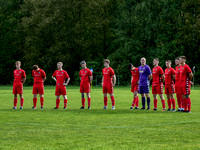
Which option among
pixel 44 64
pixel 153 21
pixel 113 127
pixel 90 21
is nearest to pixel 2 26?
pixel 44 64

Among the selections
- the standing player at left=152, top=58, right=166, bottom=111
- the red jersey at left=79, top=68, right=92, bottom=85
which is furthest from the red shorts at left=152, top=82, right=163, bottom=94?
the red jersey at left=79, top=68, right=92, bottom=85

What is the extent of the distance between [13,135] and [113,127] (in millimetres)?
2796

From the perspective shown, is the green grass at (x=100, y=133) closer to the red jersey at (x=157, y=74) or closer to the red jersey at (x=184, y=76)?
the red jersey at (x=184, y=76)

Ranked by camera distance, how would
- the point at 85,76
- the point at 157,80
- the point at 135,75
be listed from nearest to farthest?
the point at 157,80, the point at 85,76, the point at 135,75

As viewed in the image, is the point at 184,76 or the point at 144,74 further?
the point at 144,74

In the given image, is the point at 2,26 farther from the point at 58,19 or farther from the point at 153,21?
the point at 153,21

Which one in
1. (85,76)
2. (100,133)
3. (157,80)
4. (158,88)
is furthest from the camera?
(85,76)

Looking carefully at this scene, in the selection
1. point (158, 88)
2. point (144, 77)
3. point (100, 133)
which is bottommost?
point (100, 133)

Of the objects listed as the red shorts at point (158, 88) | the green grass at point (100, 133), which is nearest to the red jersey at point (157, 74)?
the red shorts at point (158, 88)

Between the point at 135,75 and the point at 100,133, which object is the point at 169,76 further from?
the point at 100,133

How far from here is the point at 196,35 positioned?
5297 cm

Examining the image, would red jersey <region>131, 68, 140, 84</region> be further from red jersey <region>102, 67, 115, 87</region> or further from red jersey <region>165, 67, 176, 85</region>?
red jersey <region>165, 67, 176, 85</region>

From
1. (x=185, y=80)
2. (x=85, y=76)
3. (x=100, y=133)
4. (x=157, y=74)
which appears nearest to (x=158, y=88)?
(x=157, y=74)

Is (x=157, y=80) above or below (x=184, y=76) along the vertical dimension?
below
